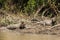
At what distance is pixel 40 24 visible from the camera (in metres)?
15.9

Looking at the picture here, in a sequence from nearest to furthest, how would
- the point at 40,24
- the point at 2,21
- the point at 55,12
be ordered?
the point at 40,24 < the point at 2,21 < the point at 55,12

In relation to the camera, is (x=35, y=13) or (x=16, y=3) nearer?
(x=35, y=13)

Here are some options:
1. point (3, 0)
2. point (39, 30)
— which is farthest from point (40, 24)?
point (3, 0)

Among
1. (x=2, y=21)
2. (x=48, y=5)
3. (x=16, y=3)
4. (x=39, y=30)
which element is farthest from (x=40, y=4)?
(x=39, y=30)

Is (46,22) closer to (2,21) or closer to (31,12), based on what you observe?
(2,21)

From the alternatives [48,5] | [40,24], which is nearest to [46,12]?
[48,5]

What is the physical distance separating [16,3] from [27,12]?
239cm

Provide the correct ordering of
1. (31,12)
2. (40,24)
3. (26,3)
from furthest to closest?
(26,3) < (31,12) < (40,24)

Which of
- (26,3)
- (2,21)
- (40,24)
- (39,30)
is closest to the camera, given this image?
(39,30)

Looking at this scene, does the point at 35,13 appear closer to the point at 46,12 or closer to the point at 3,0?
the point at 46,12

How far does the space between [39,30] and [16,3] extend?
8733 millimetres

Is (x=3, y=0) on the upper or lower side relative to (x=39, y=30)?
upper

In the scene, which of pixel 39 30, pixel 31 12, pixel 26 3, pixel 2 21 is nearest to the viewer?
pixel 39 30

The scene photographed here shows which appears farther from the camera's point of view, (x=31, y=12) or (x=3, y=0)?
(x=3, y=0)
